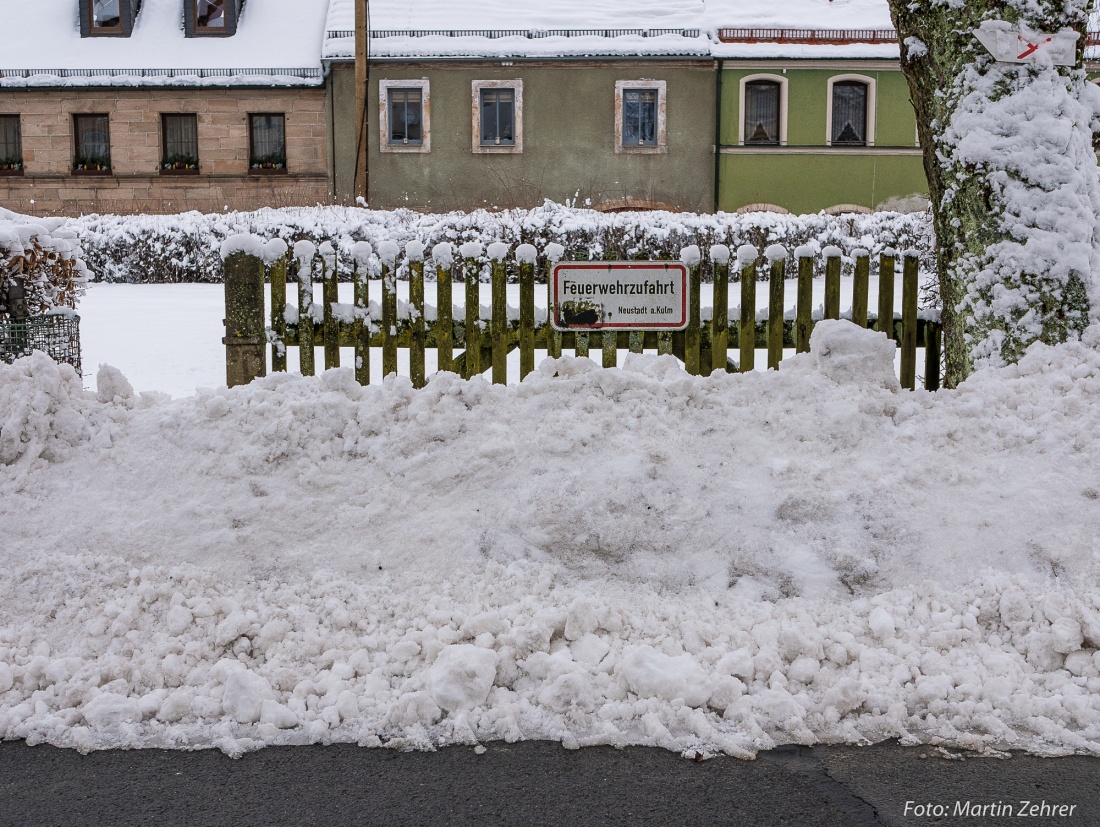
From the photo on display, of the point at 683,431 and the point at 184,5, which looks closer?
the point at 683,431

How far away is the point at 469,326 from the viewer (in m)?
6.60

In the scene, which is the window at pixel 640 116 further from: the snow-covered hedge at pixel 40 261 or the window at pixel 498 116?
the snow-covered hedge at pixel 40 261

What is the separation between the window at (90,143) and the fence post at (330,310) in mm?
22325

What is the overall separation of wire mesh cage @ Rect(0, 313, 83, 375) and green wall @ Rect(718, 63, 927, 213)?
65.7 feet

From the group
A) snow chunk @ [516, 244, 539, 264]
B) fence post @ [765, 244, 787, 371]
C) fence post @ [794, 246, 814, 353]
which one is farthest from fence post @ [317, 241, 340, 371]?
fence post @ [794, 246, 814, 353]

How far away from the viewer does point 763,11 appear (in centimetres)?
2600

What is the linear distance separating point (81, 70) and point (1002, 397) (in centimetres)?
2594

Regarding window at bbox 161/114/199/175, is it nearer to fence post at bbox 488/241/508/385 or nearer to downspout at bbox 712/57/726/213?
downspout at bbox 712/57/726/213

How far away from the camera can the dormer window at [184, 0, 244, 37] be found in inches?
1032

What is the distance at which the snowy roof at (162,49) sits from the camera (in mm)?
25484

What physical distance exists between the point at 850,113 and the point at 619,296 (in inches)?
850

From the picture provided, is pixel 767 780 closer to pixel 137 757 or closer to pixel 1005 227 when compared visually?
pixel 137 757

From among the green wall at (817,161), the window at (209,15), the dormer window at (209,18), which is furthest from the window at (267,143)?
the green wall at (817,161)

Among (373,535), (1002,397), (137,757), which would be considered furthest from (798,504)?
(137,757)
